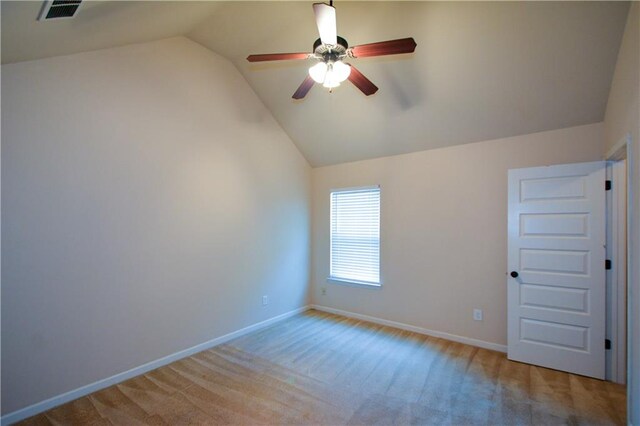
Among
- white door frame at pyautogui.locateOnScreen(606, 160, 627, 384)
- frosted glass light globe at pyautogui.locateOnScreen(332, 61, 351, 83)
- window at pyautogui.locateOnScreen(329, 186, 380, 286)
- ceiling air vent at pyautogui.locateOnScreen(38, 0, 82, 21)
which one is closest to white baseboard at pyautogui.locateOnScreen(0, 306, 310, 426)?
window at pyautogui.locateOnScreen(329, 186, 380, 286)

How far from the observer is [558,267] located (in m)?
2.92

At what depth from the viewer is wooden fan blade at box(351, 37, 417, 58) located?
6.22 ft

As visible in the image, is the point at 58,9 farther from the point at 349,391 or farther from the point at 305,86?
the point at 349,391

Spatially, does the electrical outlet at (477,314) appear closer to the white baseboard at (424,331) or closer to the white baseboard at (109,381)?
the white baseboard at (424,331)

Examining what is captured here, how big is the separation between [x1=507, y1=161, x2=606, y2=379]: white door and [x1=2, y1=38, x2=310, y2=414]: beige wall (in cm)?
307

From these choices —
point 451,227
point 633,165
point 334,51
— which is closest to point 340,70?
point 334,51

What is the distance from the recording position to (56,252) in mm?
2350

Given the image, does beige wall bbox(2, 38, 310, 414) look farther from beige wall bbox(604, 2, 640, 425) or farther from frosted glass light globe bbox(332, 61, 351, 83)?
→ beige wall bbox(604, 2, 640, 425)

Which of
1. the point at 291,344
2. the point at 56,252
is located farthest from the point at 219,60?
the point at 291,344

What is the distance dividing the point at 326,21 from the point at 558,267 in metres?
3.15

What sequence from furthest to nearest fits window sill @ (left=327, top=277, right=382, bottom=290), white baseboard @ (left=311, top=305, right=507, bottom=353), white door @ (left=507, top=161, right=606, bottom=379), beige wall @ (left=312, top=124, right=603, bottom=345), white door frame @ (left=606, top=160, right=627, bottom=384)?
window sill @ (left=327, top=277, right=382, bottom=290) → white baseboard @ (left=311, top=305, right=507, bottom=353) → beige wall @ (left=312, top=124, right=603, bottom=345) → white door @ (left=507, top=161, right=606, bottom=379) → white door frame @ (left=606, top=160, right=627, bottom=384)

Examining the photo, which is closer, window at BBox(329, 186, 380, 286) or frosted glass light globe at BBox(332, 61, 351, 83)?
frosted glass light globe at BBox(332, 61, 351, 83)

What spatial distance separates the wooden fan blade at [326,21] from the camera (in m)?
1.71

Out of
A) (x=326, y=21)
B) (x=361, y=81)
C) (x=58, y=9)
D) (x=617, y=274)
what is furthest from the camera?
(x=617, y=274)
